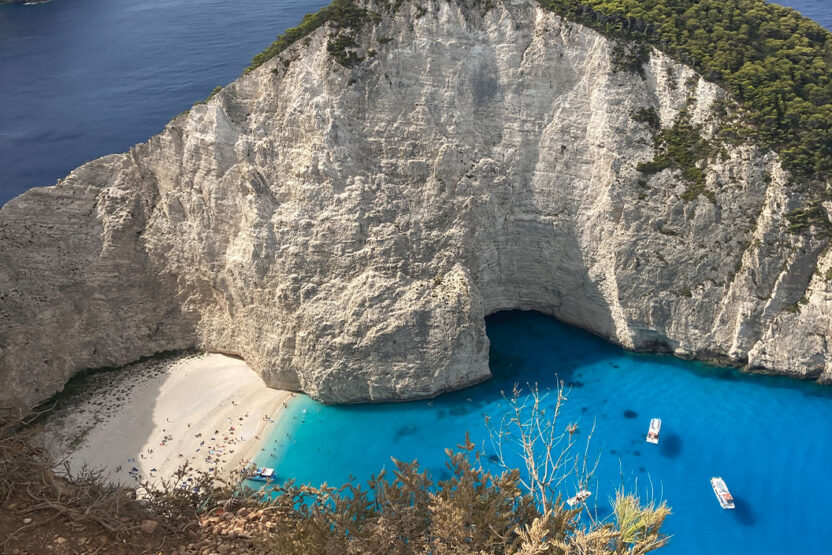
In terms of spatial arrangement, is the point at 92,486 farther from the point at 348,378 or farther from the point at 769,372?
the point at 769,372

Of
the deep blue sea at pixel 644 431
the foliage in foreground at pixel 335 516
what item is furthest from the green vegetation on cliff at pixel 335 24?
the foliage in foreground at pixel 335 516

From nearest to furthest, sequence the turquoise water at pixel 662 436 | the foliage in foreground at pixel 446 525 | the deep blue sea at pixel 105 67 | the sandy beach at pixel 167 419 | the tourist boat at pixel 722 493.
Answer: the foliage in foreground at pixel 446 525 → the turquoise water at pixel 662 436 → the tourist boat at pixel 722 493 → the sandy beach at pixel 167 419 → the deep blue sea at pixel 105 67

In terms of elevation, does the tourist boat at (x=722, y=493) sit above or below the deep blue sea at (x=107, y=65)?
below

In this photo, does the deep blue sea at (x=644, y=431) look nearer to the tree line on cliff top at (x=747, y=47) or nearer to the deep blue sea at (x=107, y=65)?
the deep blue sea at (x=107, y=65)

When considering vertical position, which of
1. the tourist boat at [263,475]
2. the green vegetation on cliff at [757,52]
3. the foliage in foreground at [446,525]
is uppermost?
the green vegetation on cliff at [757,52]

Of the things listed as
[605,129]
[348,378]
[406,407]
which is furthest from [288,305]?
[605,129]

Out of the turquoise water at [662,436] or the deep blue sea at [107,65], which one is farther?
the deep blue sea at [107,65]

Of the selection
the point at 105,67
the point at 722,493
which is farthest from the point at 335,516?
the point at 105,67

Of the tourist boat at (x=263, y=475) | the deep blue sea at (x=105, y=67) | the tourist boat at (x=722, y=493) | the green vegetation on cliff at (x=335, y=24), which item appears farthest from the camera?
the deep blue sea at (x=105, y=67)
